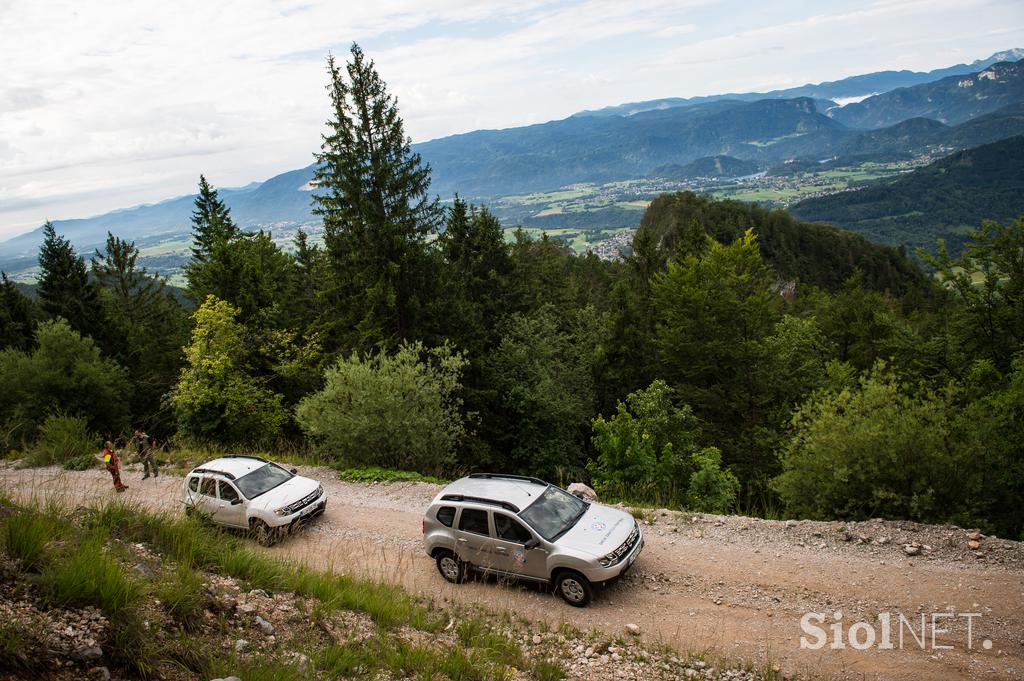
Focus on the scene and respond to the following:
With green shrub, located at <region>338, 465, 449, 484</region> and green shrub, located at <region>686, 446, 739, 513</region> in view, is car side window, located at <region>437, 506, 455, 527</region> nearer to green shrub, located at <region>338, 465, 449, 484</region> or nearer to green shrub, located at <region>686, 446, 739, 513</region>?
green shrub, located at <region>338, 465, 449, 484</region>

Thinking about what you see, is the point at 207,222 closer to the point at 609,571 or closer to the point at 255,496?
A: the point at 255,496

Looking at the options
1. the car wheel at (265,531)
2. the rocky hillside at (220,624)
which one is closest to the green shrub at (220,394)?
the car wheel at (265,531)

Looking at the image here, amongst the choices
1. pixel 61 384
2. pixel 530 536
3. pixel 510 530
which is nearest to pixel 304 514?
pixel 510 530

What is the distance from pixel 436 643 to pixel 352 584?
1996 mm

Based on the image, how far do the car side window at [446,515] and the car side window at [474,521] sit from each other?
27 centimetres

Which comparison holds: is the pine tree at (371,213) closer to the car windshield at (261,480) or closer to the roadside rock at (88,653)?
the car windshield at (261,480)

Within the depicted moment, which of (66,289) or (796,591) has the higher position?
(66,289)

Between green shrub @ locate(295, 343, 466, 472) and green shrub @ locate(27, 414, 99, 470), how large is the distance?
389 inches

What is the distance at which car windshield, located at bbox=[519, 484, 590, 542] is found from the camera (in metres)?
11.1

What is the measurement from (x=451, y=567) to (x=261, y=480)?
654cm

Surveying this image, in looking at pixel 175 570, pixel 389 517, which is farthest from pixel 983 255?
pixel 175 570

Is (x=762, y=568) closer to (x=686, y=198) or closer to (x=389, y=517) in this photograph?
(x=389, y=517)

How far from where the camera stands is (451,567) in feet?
39.3

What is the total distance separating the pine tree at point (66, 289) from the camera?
40406mm
